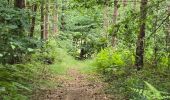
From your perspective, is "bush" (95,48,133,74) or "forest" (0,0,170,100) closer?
"forest" (0,0,170,100)

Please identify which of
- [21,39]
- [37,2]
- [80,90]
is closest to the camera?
[21,39]

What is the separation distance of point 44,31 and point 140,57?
1016 centimetres

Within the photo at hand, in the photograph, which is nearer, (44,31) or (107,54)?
(107,54)

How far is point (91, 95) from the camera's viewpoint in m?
10.5

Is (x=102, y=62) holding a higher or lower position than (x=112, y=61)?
lower

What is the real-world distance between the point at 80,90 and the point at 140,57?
3369 mm

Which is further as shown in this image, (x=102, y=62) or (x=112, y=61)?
(x=102, y=62)

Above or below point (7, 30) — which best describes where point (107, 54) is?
below

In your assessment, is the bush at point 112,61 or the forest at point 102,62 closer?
the forest at point 102,62

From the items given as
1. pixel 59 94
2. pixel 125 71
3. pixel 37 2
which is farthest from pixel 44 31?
pixel 59 94

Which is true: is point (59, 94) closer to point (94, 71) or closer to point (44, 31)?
point (94, 71)

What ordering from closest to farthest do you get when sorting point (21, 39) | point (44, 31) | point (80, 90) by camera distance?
point (21, 39) < point (80, 90) < point (44, 31)

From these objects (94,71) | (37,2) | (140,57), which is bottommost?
(94,71)

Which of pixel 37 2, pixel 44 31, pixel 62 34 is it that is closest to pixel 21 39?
pixel 37 2
